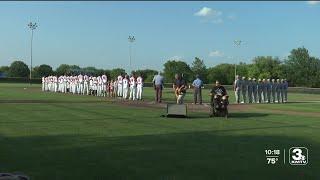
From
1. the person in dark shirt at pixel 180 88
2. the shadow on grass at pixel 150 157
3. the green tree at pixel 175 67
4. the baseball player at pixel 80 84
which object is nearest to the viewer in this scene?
the shadow on grass at pixel 150 157

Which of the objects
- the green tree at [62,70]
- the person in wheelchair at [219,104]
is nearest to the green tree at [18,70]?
the green tree at [62,70]

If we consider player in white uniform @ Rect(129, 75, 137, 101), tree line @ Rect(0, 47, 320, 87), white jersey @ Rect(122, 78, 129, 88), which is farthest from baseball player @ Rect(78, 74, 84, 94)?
tree line @ Rect(0, 47, 320, 87)

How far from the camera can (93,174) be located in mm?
8570

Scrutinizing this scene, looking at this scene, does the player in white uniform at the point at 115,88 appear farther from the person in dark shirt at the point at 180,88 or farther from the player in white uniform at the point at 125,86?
the person in dark shirt at the point at 180,88

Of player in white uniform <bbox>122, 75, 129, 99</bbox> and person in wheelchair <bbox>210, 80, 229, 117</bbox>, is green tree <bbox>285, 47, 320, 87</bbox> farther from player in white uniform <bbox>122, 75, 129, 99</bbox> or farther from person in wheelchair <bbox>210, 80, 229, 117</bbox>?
person in wheelchair <bbox>210, 80, 229, 117</bbox>

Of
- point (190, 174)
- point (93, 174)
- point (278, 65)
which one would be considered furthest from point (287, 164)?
point (278, 65)

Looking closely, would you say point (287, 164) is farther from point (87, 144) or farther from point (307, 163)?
point (87, 144)

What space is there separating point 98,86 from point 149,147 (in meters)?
29.5

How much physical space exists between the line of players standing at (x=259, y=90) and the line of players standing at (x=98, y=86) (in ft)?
21.1

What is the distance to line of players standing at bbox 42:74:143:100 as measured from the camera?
34.2 metres

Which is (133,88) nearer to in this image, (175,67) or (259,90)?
(259,90)

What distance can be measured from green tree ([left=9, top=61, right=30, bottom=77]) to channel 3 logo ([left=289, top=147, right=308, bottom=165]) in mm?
135754

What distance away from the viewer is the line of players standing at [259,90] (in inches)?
1331

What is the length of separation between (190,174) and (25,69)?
14262 centimetres
